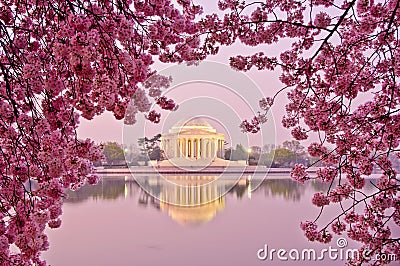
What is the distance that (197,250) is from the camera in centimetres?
877

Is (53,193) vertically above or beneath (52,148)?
beneath

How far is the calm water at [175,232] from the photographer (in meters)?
8.27

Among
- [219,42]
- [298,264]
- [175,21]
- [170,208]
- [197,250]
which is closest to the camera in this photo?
[175,21]

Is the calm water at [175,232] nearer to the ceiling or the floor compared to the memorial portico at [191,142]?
nearer to the floor

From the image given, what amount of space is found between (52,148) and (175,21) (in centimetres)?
101

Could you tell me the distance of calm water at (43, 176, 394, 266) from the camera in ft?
27.1

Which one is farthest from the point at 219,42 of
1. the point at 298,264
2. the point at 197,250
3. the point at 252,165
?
the point at 252,165

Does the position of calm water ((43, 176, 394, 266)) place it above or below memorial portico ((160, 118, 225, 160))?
below

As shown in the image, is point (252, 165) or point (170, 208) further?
point (252, 165)

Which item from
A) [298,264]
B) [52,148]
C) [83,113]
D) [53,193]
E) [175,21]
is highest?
[175,21]

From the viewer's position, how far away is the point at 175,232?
34.1 feet

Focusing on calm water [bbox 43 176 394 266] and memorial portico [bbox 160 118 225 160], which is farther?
memorial portico [bbox 160 118 225 160]

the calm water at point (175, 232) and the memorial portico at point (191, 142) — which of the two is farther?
the memorial portico at point (191, 142)

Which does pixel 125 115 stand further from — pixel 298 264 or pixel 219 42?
pixel 298 264
